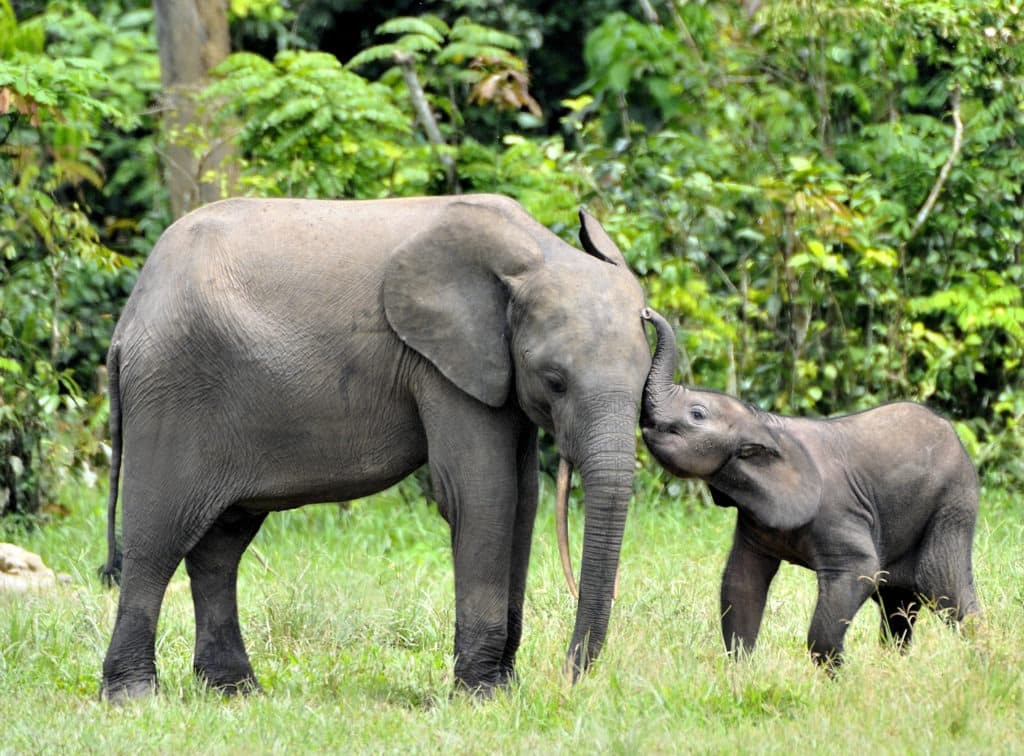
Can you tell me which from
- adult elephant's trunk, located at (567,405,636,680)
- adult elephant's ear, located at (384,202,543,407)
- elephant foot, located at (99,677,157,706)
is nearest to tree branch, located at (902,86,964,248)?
adult elephant's ear, located at (384,202,543,407)

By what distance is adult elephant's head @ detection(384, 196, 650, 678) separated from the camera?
6.12 metres

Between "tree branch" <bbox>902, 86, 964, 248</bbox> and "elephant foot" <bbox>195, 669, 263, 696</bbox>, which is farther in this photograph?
"tree branch" <bbox>902, 86, 964, 248</bbox>

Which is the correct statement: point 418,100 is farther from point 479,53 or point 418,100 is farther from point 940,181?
point 940,181

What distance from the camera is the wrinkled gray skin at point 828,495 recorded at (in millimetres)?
6539

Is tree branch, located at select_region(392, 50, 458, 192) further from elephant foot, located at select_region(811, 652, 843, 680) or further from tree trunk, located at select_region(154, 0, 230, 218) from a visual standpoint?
elephant foot, located at select_region(811, 652, 843, 680)

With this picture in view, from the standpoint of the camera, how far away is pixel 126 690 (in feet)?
22.5

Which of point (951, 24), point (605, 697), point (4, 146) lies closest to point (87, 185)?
point (4, 146)

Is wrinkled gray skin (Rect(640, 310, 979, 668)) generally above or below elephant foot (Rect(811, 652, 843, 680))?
above

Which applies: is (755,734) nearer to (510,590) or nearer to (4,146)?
(510,590)

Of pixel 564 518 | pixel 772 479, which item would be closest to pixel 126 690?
pixel 564 518

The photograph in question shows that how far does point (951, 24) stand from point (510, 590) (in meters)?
6.91

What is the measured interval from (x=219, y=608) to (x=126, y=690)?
549mm

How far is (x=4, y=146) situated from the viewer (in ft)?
38.1

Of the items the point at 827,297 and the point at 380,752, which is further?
the point at 827,297
